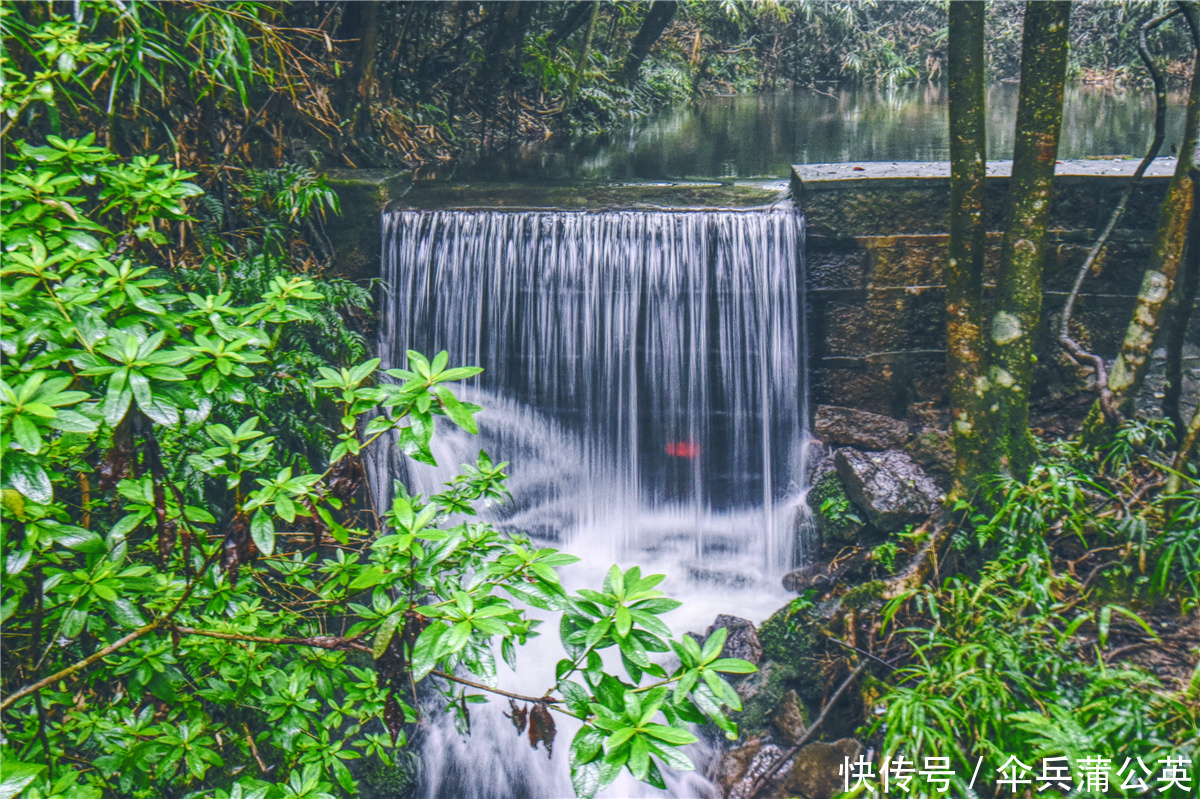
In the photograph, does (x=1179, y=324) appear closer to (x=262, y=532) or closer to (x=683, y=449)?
(x=683, y=449)

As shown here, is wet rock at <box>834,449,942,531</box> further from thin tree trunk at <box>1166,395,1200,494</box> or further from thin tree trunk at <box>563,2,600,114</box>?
thin tree trunk at <box>563,2,600,114</box>

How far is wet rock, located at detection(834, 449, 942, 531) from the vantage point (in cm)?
412

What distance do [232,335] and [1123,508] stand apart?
143 inches

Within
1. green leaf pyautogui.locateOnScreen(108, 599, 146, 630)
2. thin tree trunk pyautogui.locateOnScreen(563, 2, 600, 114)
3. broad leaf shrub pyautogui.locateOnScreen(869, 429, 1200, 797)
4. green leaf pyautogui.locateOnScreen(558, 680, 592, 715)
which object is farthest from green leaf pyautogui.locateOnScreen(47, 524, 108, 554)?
thin tree trunk pyautogui.locateOnScreen(563, 2, 600, 114)

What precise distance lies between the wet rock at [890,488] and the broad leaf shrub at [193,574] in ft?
7.94

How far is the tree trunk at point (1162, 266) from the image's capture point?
3.37 meters

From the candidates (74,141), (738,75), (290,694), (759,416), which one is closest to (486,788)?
(290,694)

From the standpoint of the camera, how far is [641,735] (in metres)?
1.38

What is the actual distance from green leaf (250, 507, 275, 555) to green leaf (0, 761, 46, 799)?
53 cm

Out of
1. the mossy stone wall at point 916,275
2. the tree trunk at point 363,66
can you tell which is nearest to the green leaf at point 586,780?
the mossy stone wall at point 916,275

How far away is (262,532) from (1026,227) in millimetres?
3583

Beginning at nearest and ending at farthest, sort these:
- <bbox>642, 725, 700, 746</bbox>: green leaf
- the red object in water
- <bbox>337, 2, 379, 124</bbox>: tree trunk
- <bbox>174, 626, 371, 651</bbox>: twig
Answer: <bbox>642, 725, 700, 746</bbox>: green leaf
<bbox>174, 626, 371, 651</bbox>: twig
the red object in water
<bbox>337, 2, 379, 124</bbox>: tree trunk

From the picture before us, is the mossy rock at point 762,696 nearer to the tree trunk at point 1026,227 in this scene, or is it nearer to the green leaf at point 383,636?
the tree trunk at point 1026,227

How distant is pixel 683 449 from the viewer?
513cm
